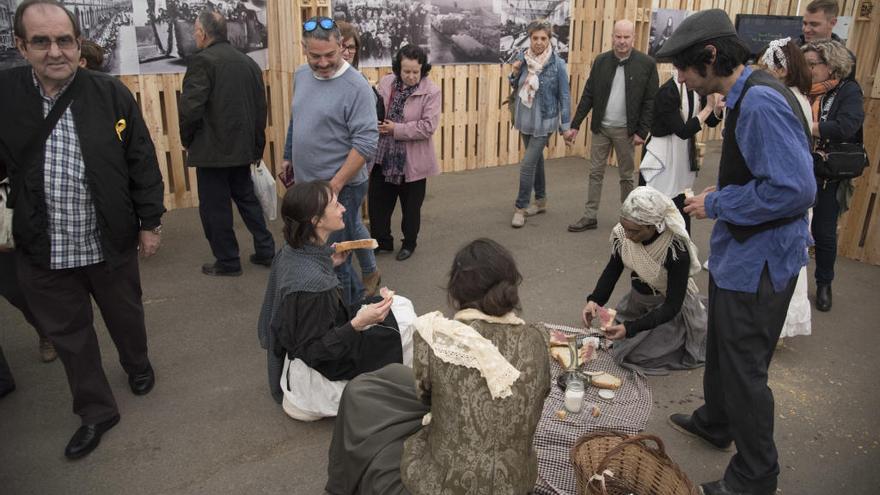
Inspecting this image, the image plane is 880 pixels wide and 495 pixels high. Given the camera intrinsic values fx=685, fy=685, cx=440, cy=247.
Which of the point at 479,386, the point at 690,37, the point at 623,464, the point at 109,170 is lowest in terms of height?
the point at 623,464

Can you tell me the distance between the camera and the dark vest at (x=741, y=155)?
282cm

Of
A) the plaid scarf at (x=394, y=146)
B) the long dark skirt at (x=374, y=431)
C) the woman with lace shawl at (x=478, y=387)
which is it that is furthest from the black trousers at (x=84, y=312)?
the plaid scarf at (x=394, y=146)

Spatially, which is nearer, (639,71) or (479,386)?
(479,386)

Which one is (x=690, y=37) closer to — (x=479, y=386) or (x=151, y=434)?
(x=479, y=386)

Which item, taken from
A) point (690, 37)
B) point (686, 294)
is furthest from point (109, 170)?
point (686, 294)

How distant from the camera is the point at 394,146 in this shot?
603 cm

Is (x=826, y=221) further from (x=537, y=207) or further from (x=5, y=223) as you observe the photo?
(x=5, y=223)

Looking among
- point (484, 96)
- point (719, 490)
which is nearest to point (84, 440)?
point (719, 490)

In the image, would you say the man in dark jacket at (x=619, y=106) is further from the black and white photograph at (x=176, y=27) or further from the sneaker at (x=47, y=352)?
the sneaker at (x=47, y=352)

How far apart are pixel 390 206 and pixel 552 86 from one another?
2150 mm

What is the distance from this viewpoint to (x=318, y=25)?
14.4ft

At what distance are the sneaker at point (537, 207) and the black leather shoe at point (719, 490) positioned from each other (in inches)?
181

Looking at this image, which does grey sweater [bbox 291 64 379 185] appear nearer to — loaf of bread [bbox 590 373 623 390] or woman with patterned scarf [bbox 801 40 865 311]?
loaf of bread [bbox 590 373 623 390]

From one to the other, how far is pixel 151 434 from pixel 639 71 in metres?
5.39
